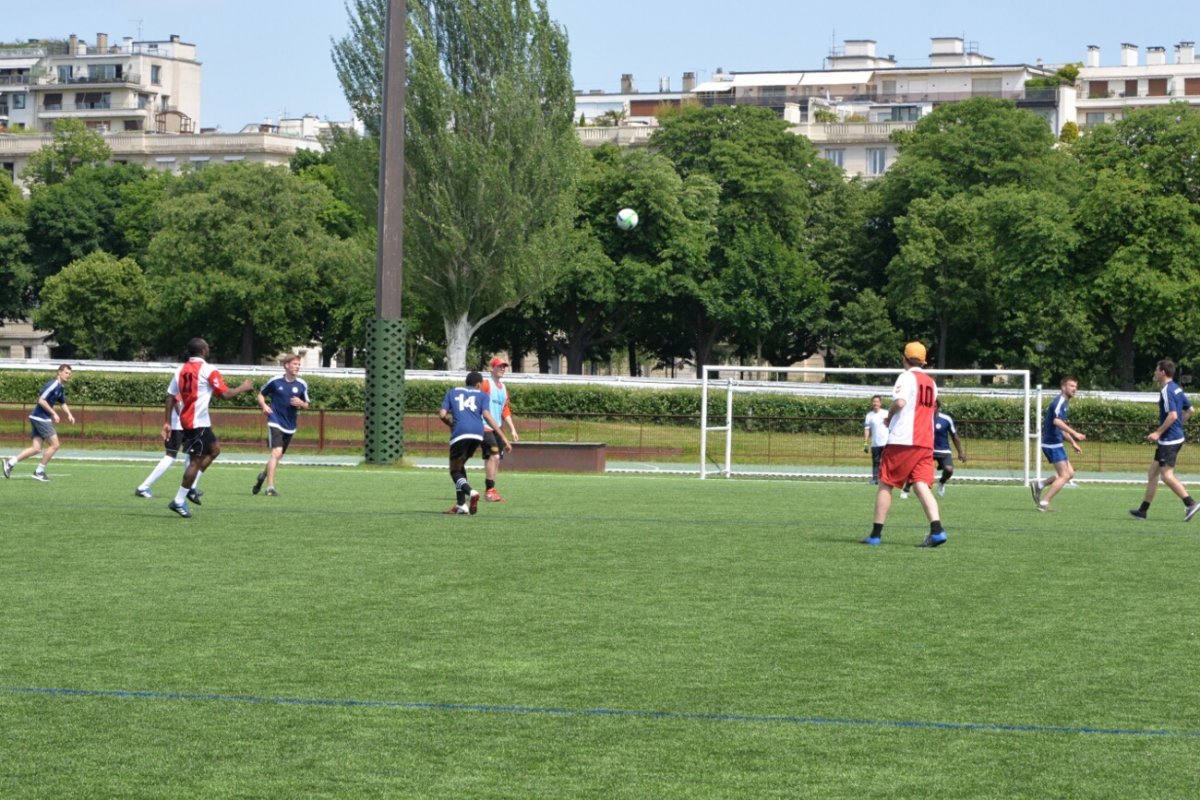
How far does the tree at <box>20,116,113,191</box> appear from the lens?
377ft

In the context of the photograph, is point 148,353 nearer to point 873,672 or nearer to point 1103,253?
point 1103,253

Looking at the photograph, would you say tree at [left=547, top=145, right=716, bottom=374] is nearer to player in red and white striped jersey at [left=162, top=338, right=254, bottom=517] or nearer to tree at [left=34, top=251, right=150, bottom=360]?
tree at [left=34, top=251, right=150, bottom=360]

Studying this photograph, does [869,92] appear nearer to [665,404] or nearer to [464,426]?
[665,404]

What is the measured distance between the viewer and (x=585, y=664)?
9.88 meters

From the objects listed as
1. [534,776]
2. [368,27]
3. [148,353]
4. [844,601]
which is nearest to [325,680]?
[534,776]

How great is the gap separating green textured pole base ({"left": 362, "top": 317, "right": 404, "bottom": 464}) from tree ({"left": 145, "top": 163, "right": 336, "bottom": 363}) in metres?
50.4

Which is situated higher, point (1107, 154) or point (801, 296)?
point (1107, 154)

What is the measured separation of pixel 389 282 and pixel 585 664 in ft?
82.7

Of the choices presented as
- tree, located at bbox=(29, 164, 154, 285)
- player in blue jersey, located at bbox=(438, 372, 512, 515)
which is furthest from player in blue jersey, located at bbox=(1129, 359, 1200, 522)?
tree, located at bbox=(29, 164, 154, 285)

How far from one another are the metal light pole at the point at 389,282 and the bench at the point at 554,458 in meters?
2.32

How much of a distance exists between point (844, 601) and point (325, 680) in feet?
15.3

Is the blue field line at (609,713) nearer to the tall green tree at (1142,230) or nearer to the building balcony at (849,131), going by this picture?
the tall green tree at (1142,230)

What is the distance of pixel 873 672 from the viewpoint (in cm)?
977

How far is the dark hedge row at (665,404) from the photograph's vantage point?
41.9m
